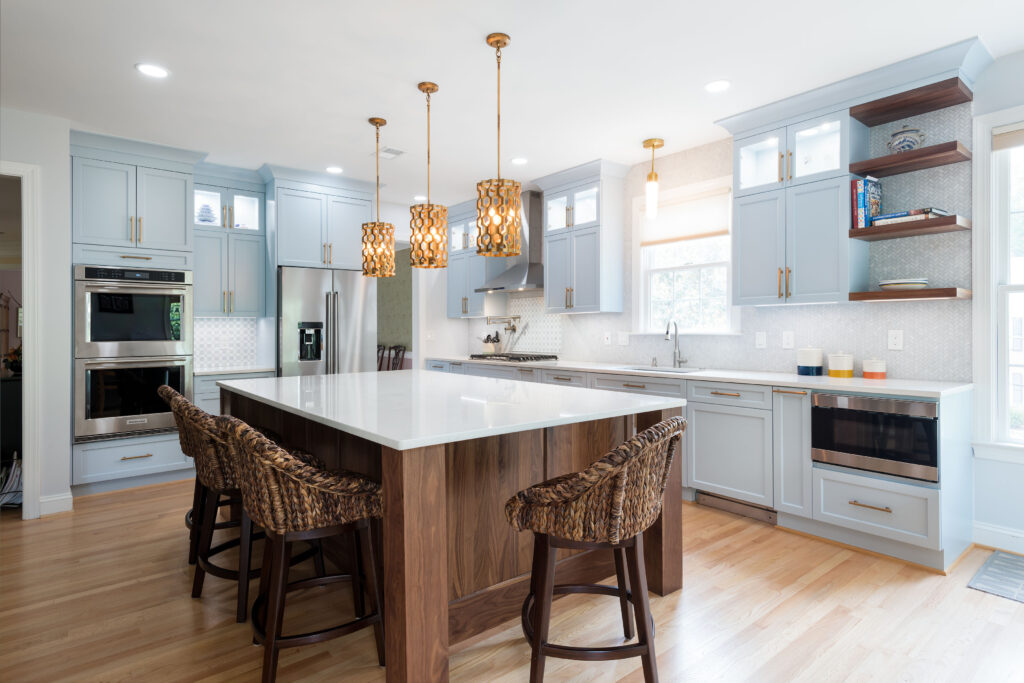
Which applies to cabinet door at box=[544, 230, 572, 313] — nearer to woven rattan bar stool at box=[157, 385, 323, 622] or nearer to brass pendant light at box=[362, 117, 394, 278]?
brass pendant light at box=[362, 117, 394, 278]

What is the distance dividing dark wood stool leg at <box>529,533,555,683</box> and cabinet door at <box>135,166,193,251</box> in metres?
4.06

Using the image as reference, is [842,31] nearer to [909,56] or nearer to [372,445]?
[909,56]

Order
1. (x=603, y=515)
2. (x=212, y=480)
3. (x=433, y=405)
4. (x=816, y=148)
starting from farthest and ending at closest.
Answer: (x=816, y=148) → (x=212, y=480) → (x=433, y=405) → (x=603, y=515)

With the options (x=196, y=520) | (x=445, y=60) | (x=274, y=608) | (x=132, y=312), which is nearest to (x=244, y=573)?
(x=274, y=608)

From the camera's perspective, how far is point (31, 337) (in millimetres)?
3627

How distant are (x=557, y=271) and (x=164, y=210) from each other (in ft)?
10.6

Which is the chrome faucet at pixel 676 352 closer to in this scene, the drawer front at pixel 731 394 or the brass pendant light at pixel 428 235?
the drawer front at pixel 731 394

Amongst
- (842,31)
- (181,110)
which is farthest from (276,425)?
(842,31)

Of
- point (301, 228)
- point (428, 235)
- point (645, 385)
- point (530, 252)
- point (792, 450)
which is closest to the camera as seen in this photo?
point (428, 235)

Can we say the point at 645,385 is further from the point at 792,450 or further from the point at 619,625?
the point at 619,625

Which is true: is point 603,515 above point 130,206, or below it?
below

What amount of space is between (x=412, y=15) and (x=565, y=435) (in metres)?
1.98

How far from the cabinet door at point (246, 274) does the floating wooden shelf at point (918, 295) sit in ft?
15.3

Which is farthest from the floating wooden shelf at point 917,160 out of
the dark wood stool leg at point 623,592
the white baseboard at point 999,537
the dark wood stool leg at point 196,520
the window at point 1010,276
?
the dark wood stool leg at point 196,520
